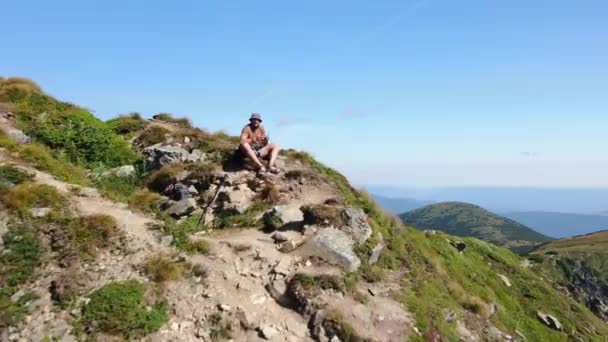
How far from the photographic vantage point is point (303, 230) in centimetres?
1595

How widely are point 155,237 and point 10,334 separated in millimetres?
4737

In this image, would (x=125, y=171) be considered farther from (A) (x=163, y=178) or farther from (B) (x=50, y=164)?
(B) (x=50, y=164)

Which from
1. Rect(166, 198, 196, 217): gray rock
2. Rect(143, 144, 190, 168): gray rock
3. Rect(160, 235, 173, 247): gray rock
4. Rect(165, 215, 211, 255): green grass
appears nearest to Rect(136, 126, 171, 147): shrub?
Rect(143, 144, 190, 168): gray rock

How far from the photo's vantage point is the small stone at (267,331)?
11.3 m

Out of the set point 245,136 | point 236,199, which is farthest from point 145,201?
point 245,136

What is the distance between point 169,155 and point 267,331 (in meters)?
13.2

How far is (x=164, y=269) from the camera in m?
12.7

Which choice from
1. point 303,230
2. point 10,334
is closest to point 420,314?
point 303,230

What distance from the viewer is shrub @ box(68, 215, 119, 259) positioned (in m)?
13.3

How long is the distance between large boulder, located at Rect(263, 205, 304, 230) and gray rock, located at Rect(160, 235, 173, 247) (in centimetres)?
366

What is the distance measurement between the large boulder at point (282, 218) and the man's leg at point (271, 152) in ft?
11.0

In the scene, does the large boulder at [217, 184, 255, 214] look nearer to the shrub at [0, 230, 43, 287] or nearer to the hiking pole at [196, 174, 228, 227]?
the hiking pole at [196, 174, 228, 227]

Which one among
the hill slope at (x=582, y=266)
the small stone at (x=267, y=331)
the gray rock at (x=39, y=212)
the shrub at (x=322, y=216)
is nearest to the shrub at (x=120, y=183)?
the gray rock at (x=39, y=212)

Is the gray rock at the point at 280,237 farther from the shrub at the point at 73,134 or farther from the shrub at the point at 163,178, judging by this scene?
the shrub at the point at 73,134
